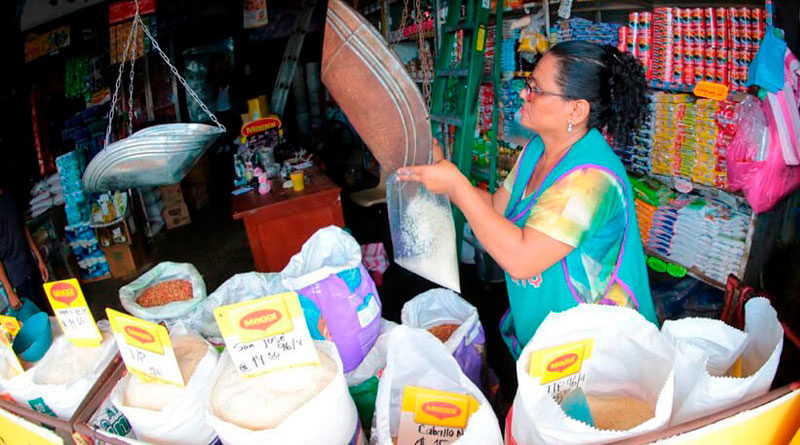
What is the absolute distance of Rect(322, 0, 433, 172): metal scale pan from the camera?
1088mm

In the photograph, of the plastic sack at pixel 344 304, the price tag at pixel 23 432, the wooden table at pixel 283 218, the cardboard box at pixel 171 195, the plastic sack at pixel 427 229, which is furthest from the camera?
the cardboard box at pixel 171 195

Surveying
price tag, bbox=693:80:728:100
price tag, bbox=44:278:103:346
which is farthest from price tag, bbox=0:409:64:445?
price tag, bbox=693:80:728:100

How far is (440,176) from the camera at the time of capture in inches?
46.7

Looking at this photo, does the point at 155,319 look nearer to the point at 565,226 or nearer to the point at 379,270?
the point at 565,226

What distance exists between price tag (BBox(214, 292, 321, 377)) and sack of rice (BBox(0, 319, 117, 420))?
450 mm

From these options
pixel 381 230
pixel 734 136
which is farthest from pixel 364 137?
pixel 381 230

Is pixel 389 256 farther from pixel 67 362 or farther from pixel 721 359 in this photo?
pixel 721 359

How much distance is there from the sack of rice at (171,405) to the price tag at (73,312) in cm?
20

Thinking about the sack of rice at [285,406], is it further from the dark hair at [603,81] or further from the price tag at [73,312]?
the dark hair at [603,81]

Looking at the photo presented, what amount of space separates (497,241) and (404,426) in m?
0.44

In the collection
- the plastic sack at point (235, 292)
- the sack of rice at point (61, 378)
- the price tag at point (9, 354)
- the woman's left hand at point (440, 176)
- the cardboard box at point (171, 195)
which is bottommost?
the cardboard box at point (171, 195)

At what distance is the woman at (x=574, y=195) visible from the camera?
1077 mm

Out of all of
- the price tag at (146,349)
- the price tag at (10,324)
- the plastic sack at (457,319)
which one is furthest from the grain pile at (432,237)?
the price tag at (10,324)

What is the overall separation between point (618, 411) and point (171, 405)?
0.82 meters
